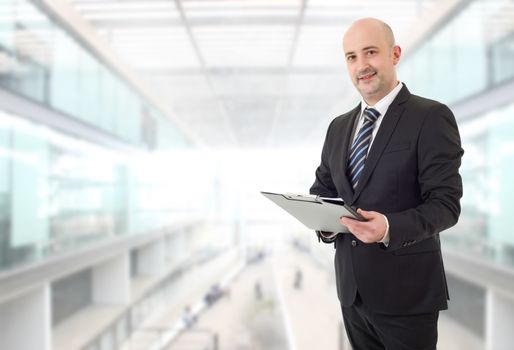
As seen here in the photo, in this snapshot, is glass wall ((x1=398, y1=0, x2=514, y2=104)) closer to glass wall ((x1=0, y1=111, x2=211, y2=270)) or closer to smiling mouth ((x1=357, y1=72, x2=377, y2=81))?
smiling mouth ((x1=357, y1=72, x2=377, y2=81))

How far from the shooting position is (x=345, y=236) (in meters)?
1.19

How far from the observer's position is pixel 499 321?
481 centimetres

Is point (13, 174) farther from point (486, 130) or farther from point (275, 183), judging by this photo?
point (486, 130)

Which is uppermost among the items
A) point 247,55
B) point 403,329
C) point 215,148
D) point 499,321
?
point 247,55

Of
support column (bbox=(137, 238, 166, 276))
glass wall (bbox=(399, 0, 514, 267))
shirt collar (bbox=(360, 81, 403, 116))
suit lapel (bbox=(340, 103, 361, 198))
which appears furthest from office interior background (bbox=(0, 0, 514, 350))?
shirt collar (bbox=(360, 81, 403, 116))

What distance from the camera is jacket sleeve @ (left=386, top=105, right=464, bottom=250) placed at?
96 centimetres

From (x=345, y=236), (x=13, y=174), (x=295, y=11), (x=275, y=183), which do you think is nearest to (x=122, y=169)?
(x=275, y=183)

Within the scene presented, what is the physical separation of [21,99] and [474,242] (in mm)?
4463

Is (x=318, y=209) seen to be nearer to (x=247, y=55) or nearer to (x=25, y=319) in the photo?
(x=25, y=319)

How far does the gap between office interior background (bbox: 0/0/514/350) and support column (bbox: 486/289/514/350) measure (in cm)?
2

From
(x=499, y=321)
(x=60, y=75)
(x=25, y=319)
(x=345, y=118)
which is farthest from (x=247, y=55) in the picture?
(x=345, y=118)

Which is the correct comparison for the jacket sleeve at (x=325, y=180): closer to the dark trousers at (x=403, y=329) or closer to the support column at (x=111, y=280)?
the dark trousers at (x=403, y=329)

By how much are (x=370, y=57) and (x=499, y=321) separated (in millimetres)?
4730

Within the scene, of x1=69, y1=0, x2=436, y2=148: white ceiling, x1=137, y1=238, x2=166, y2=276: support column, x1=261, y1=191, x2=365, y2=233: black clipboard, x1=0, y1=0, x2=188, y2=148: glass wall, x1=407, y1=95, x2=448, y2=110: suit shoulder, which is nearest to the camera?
x1=261, y1=191, x2=365, y2=233: black clipboard
